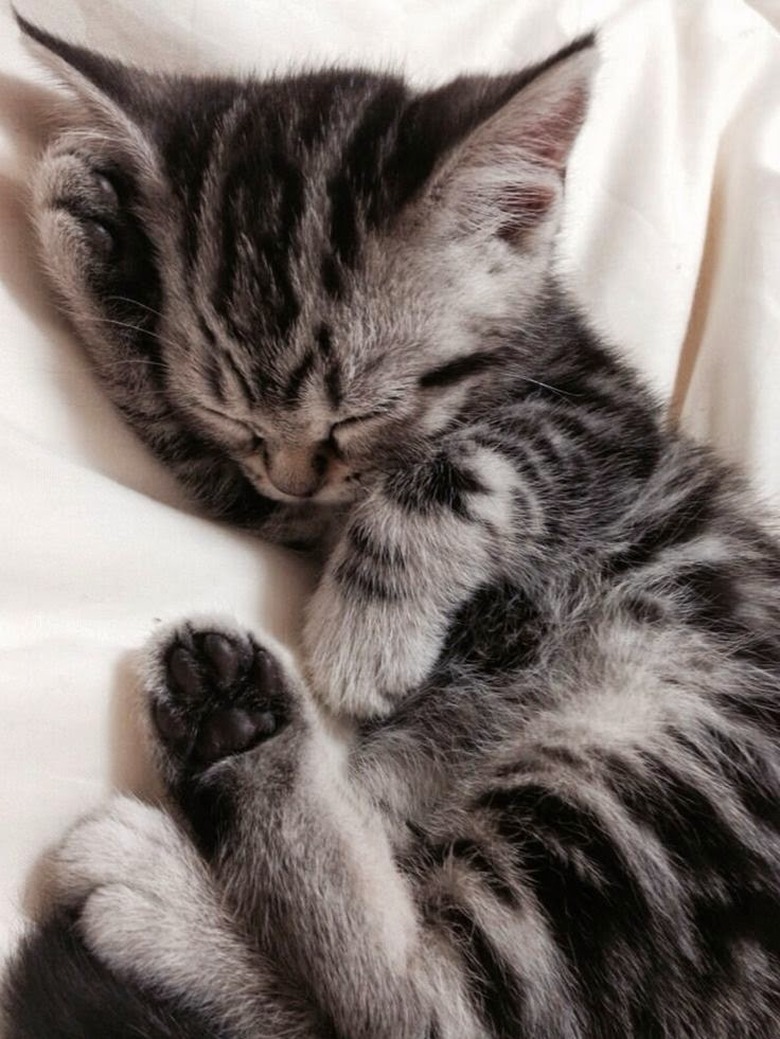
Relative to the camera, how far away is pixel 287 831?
36.0 inches

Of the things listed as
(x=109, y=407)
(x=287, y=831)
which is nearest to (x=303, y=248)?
(x=109, y=407)

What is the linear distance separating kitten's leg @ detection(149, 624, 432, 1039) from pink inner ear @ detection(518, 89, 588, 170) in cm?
53

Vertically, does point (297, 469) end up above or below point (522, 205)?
below

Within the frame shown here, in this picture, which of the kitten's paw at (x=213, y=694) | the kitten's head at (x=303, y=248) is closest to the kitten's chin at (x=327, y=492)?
the kitten's head at (x=303, y=248)

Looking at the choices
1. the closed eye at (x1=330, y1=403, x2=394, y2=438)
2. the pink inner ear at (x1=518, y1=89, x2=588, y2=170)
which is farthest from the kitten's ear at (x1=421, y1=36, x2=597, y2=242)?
the closed eye at (x1=330, y1=403, x2=394, y2=438)

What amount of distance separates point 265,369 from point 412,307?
15 cm

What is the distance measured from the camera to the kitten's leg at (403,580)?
102 centimetres

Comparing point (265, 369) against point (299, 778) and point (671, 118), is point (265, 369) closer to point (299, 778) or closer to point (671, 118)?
point (299, 778)

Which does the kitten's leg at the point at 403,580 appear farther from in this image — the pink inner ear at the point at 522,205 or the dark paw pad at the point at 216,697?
the pink inner ear at the point at 522,205

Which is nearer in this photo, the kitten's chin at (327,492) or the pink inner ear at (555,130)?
the pink inner ear at (555,130)

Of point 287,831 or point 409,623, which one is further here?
point 409,623

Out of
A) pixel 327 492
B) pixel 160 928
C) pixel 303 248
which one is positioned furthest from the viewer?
pixel 327 492

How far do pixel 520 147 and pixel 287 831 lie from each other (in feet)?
2.11

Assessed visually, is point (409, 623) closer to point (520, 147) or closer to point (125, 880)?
point (125, 880)
